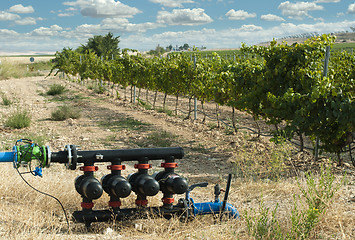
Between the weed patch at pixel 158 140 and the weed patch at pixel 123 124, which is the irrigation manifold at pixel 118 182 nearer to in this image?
the weed patch at pixel 158 140

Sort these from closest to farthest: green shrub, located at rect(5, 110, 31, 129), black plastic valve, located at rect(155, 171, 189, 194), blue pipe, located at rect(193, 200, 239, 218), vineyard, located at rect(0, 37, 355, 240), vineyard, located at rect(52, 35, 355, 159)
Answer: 1. vineyard, located at rect(0, 37, 355, 240)
2. black plastic valve, located at rect(155, 171, 189, 194)
3. blue pipe, located at rect(193, 200, 239, 218)
4. vineyard, located at rect(52, 35, 355, 159)
5. green shrub, located at rect(5, 110, 31, 129)

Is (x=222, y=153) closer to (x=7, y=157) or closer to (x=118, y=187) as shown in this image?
(x=118, y=187)

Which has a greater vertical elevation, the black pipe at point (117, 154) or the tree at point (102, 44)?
the tree at point (102, 44)

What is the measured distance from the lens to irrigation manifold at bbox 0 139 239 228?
3486 mm

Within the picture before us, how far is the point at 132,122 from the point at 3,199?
7.45 meters

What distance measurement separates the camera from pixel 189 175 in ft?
20.7

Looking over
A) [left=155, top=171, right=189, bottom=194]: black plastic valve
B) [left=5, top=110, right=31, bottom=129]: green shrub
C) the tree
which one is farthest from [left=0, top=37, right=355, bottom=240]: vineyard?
the tree

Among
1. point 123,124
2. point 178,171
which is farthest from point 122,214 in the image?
point 123,124

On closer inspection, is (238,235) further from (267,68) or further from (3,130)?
(3,130)

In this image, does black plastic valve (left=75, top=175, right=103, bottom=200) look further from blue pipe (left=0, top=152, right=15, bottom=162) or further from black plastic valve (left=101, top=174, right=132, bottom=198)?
blue pipe (left=0, top=152, right=15, bottom=162)

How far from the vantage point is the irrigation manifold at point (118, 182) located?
3486 millimetres

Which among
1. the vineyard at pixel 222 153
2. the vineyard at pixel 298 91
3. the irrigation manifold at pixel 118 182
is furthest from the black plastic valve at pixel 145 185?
the vineyard at pixel 298 91

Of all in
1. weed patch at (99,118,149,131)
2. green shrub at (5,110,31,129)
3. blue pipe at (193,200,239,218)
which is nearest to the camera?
blue pipe at (193,200,239,218)

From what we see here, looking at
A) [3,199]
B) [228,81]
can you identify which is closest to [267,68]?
[228,81]
